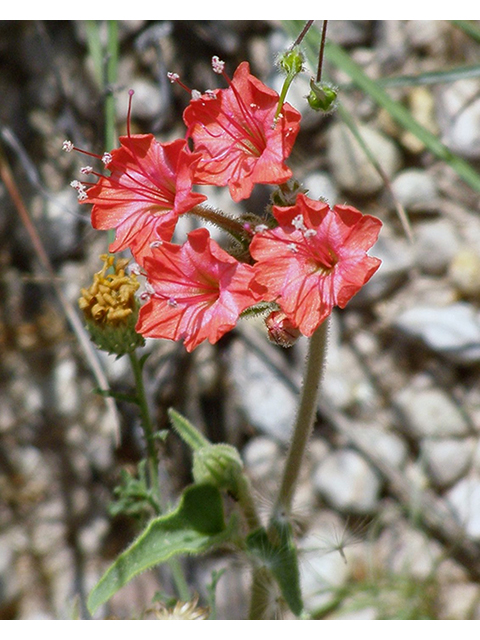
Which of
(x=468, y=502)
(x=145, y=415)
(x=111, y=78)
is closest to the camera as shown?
(x=145, y=415)

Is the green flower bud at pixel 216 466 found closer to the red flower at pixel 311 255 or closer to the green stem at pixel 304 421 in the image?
the green stem at pixel 304 421

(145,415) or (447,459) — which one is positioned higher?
(145,415)

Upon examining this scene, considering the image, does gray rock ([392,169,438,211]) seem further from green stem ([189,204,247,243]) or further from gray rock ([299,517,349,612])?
green stem ([189,204,247,243])

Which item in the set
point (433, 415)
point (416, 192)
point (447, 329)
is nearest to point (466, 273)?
point (447, 329)

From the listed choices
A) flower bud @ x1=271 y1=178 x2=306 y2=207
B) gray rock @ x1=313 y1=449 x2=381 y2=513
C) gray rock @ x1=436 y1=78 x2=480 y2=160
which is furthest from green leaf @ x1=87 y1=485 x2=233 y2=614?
gray rock @ x1=436 y1=78 x2=480 y2=160

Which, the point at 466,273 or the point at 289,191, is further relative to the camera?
the point at 466,273

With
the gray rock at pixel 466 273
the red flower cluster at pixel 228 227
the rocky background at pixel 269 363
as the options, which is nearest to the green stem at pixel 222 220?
the red flower cluster at pixel 228 227

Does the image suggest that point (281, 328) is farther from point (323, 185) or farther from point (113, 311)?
point (323, 185)

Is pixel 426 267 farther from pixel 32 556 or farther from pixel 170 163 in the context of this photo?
pixel 32 556
